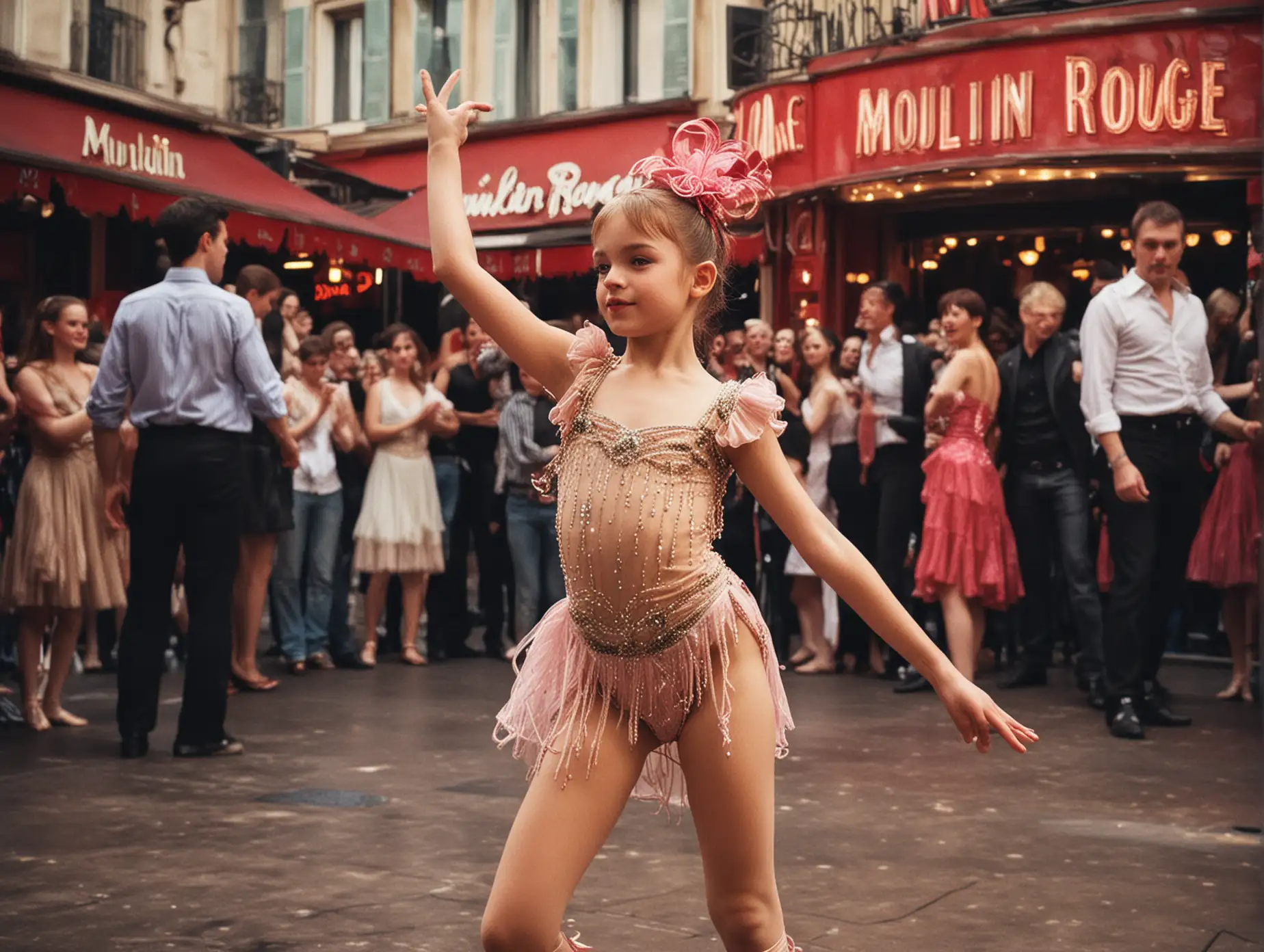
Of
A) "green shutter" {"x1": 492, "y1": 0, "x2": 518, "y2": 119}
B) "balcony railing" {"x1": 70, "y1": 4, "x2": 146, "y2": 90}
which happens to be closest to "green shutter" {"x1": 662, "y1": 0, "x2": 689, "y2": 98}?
"green shutter" {"x1": 492, "y1": 0, "x2": 518, "y2": 119}

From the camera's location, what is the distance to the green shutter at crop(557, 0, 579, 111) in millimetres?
23609

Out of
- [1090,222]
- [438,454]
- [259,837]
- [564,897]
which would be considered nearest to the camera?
[564,897]

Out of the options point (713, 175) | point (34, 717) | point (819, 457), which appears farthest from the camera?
point (819, 457)

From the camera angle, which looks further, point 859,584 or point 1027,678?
point 1027,678

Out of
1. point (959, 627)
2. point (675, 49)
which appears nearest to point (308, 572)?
point (959, 627)

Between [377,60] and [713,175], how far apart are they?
23.1m

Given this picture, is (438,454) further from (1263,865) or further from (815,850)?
(1263,865)

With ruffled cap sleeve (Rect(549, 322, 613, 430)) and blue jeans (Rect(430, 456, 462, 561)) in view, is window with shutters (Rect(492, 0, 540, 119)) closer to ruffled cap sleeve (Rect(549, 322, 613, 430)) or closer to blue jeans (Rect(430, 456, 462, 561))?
blue jeans (Rect(430, 456, 462, 561))

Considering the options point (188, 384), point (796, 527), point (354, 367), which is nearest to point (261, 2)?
point (354, 367)

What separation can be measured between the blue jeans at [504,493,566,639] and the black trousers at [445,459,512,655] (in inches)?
26.4

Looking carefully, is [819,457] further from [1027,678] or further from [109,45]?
[109,45]

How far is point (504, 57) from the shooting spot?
24328 millimetres

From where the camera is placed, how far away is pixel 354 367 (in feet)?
39.2

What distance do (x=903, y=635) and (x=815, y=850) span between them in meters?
2.65
